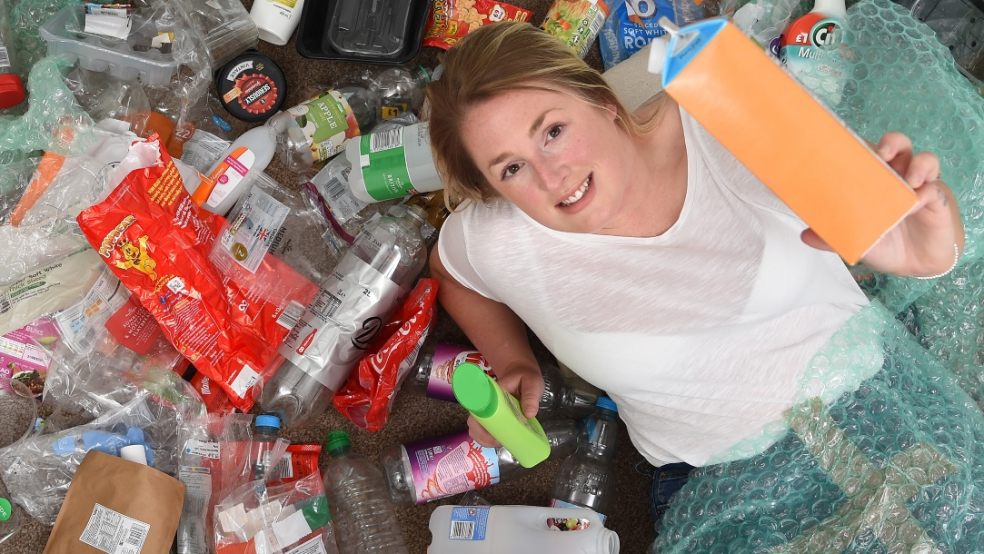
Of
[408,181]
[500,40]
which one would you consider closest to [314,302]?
[408,181]

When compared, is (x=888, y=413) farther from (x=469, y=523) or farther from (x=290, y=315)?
(x=290, y=315)

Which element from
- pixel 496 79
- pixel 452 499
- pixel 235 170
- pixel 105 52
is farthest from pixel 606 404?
pixel 105 52

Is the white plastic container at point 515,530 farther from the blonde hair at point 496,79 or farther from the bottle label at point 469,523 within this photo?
the blonde hair at point 496,79

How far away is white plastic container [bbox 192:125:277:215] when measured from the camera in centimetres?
158

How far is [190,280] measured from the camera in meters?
1.44

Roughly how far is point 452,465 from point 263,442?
1.26 ft

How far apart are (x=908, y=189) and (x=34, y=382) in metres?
1.54

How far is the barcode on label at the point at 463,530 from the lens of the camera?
1.50 metres

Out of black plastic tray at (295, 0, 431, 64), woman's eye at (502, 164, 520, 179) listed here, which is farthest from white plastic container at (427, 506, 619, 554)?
black plastic tray at (295, 0, 431, 64)

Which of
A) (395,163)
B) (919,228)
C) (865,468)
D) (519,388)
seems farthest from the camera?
(395,163)

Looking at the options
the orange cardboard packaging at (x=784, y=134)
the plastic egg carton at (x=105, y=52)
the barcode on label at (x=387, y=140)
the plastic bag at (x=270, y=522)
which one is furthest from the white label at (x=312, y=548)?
the orange cardboard packaging at (x=784, y=134)

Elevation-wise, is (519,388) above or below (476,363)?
above

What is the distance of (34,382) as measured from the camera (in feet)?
5.06

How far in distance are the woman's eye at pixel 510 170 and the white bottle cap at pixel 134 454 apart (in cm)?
92
